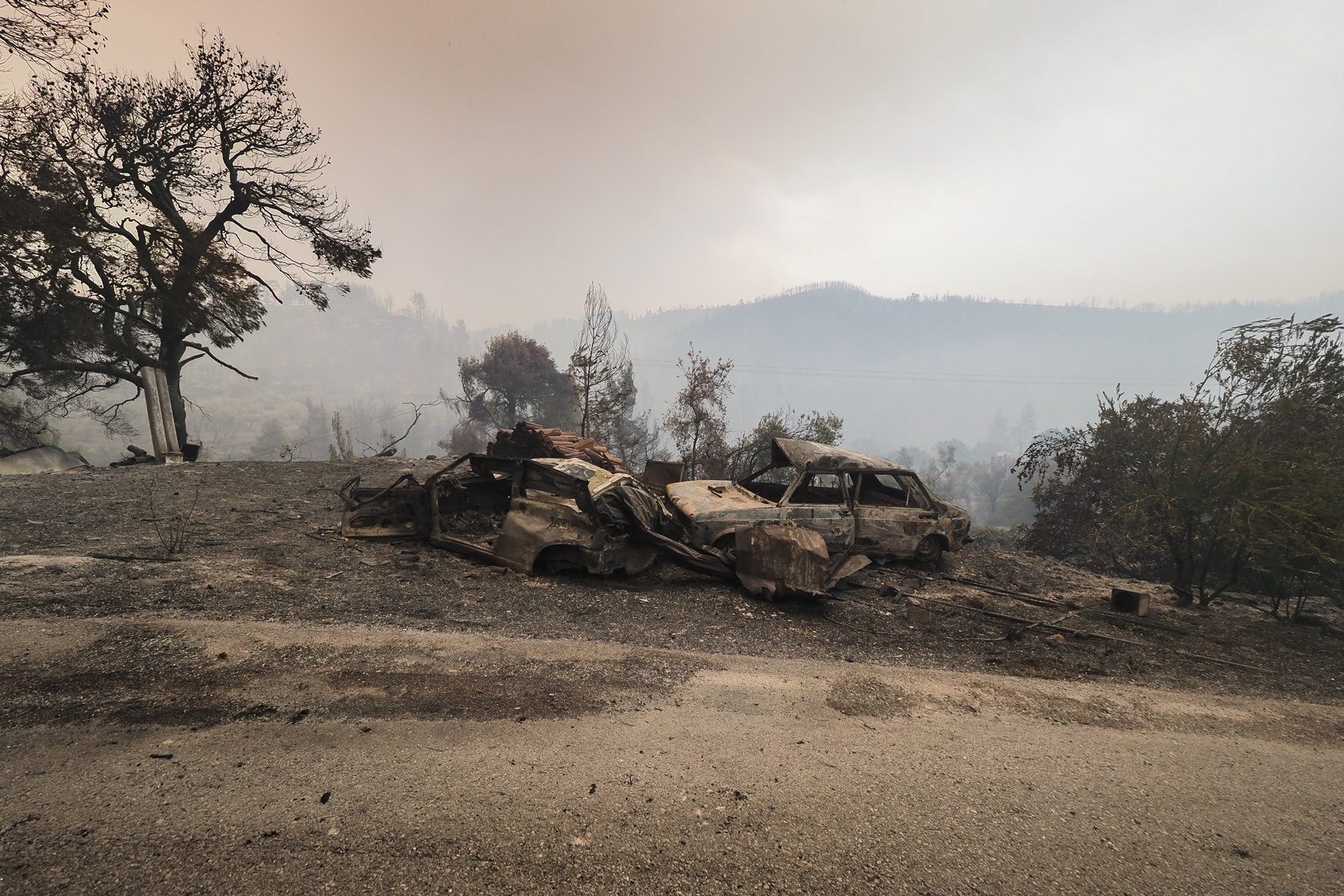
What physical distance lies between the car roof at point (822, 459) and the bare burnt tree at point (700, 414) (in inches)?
460

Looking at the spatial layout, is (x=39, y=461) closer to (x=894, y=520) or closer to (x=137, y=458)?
(x=137, y=458)

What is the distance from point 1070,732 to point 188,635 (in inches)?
231

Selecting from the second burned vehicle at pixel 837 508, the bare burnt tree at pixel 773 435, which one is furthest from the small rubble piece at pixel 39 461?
the bare burnt tree at pixel 773 435

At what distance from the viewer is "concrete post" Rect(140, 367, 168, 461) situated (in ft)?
41.7

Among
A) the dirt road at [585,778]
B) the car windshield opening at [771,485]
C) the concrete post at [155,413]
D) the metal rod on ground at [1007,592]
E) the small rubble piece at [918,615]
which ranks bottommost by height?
the metal rod on ground at [1007,592]

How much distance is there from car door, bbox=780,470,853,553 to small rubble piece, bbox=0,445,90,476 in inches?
598

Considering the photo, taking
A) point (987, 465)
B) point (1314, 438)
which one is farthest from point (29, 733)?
point (987, 465)

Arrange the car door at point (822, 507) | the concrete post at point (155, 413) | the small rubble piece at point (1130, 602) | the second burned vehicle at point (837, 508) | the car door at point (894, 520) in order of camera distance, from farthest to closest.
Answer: the concrete post at point (155, 413)
the car door at point (894, 520)
the car door at point (822, 507)
the second burned vehicle at point (837, 508)
the small rubble piece at point (1130, 602)

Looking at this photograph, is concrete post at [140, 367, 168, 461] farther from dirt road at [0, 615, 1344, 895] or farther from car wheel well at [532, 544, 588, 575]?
car wheel well at [532, 544, 588, 575]

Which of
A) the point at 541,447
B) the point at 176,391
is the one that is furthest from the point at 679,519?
the point at 176,391

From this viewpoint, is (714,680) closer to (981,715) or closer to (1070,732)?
(981,715)

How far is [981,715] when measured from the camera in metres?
3.45

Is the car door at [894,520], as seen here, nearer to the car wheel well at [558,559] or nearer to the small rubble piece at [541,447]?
the car wheel well at [558,559]

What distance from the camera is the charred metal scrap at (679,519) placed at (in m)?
5.55
